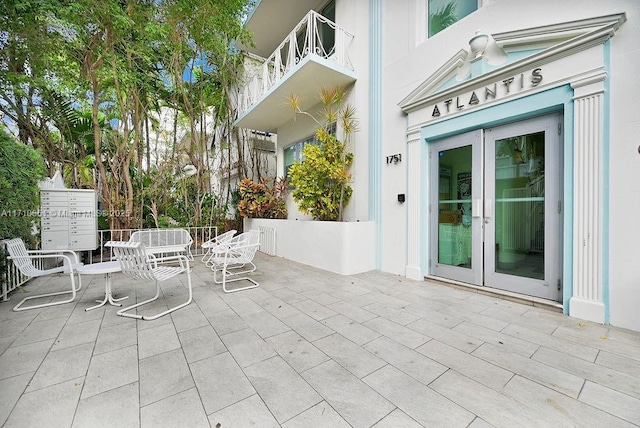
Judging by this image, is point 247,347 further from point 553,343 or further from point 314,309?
point 553,343

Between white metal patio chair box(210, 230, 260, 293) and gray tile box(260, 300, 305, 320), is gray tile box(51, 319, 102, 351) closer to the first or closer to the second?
white metal patio chair box(210, 230, 260, 293)

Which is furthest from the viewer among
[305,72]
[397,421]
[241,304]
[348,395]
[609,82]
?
[305,72]

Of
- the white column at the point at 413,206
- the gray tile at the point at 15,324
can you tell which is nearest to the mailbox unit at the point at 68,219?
the gray tile at the point at 15,324

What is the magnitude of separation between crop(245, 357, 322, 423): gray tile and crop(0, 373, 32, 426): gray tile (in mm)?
1380

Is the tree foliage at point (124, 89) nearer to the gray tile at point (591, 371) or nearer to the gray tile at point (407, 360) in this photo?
the gray tile at point (407, 360)

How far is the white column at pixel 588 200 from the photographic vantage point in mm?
2773

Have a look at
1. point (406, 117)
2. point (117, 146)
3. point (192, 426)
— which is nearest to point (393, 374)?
point (192, 426)

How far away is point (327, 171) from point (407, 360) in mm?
3709

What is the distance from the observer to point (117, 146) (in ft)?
23.5

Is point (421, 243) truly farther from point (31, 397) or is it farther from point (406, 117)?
point (31, 397)

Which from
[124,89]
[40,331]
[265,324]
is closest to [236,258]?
[265,324]

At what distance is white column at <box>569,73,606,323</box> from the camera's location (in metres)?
2.77

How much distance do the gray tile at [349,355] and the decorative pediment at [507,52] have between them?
3.82 meters

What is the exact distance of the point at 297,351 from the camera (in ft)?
7.27
